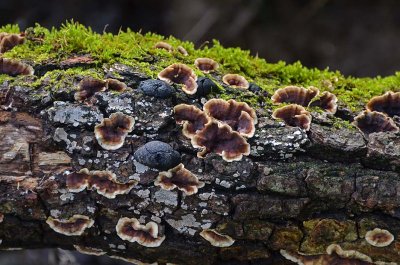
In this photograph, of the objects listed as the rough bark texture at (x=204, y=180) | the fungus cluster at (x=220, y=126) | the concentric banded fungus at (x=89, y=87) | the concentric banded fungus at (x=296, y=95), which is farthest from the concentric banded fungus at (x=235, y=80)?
the concentric banded fungus at (x=89, y=87)

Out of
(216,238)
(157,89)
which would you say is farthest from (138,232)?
(157,89)

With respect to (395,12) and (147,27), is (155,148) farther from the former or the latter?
(395,12)

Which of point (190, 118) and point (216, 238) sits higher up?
point (190, 118)

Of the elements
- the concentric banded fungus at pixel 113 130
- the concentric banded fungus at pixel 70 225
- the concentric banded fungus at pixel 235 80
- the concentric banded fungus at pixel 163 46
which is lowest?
the concentric banded fungus at pixel 70 225

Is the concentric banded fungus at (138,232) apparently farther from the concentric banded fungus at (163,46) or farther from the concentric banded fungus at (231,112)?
the concentric banded fungus at (163,46)

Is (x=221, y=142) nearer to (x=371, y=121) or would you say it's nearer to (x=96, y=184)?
(x=96, y=184)

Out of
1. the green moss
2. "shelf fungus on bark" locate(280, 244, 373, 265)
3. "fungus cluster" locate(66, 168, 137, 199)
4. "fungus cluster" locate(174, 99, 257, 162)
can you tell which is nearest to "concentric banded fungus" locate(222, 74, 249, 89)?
the green moss

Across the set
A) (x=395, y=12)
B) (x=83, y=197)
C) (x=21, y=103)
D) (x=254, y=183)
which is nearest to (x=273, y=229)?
(x=254, y=183)
